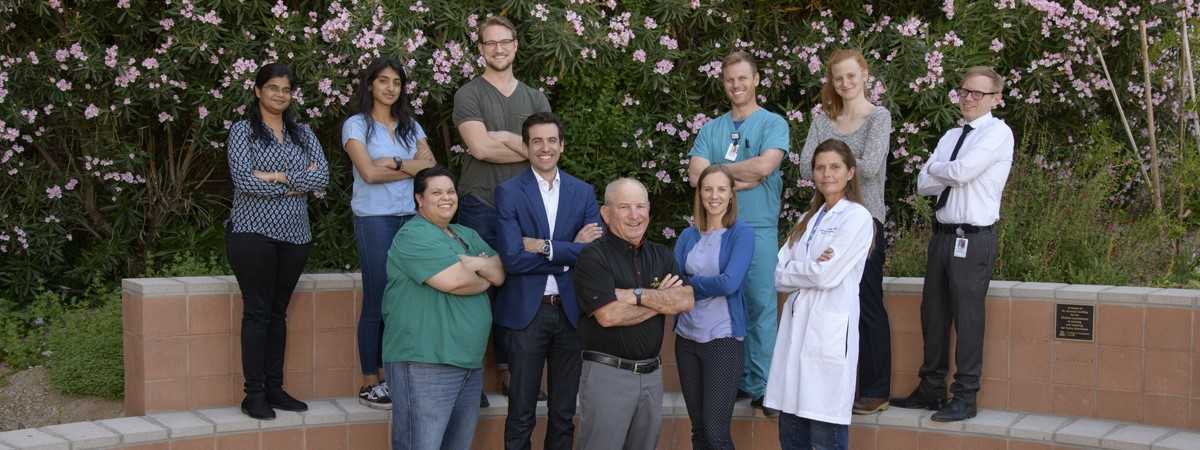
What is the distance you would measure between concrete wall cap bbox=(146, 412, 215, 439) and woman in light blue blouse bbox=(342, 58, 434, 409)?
0.77 meters

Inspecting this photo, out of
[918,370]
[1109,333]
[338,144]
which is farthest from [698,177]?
[338,144]

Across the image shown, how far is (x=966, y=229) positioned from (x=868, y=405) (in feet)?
2.97

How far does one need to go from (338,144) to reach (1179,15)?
16.9 feet

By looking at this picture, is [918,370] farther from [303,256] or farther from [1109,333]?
[303,256]

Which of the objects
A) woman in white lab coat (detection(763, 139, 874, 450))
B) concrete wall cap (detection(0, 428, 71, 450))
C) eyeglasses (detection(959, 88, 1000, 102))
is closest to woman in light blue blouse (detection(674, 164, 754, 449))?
woman in white lab coat (detection(763, 139, 874, 450))

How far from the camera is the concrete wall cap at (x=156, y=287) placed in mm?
5652

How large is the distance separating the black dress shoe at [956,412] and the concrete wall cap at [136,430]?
332 cm

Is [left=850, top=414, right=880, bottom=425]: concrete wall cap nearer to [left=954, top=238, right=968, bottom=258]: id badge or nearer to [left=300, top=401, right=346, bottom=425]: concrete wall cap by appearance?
[left=954, top=238, right=968, bottom=258]: id badge

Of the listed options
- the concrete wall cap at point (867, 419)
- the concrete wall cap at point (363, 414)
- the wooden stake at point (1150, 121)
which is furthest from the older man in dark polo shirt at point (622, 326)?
the wooden stake at point (1150, 121)

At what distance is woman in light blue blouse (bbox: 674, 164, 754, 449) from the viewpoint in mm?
5094

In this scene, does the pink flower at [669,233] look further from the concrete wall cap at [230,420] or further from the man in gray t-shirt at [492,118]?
the concrete wall cap at [230,420]

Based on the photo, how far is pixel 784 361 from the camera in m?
5.16

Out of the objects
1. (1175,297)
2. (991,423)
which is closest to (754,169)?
(991,423)

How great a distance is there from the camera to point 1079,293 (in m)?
5.70
